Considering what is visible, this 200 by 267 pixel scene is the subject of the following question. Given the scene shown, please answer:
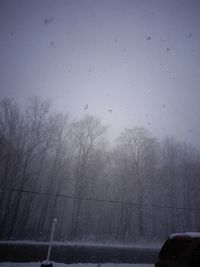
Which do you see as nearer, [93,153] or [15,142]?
[15,142]

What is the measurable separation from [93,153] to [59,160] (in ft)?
16.3

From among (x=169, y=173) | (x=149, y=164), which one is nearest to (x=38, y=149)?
(x=149, y=164)

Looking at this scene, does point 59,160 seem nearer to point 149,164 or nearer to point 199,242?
point 149,164

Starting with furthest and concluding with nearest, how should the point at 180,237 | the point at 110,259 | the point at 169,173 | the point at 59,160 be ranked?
the point at 169,173 < the point at 59,160 < the point at 110,259 < the point at 180,237

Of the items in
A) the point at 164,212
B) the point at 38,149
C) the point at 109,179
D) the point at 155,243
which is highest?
the point at 38,149

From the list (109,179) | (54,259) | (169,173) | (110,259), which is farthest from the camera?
(109,179)

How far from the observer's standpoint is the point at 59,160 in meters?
25.8

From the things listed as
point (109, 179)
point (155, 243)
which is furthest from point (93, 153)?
point (155, 243)

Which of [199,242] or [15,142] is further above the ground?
[15,142]

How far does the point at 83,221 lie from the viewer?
2834 cm

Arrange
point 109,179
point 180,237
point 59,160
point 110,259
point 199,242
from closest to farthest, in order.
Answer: point 199,242
point 180,237
point 110,259
point 59,160
point 109,179

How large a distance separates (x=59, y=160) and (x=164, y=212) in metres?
18.4

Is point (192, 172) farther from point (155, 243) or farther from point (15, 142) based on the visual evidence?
point (15, 142)

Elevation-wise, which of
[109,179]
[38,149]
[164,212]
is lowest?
[164,212]
